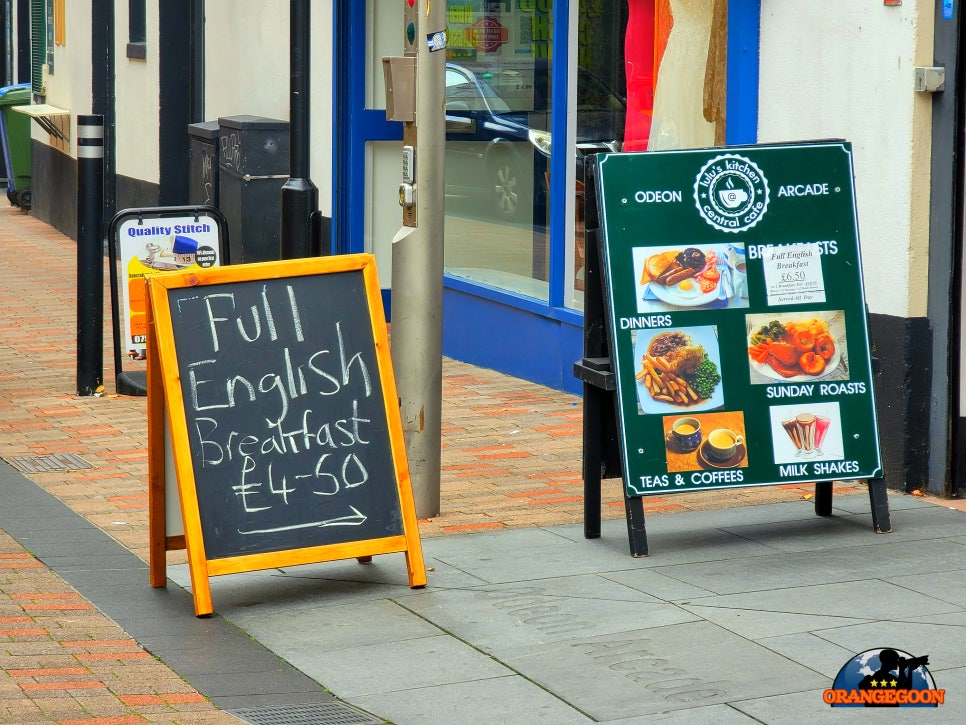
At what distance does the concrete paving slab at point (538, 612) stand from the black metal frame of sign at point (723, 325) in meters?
0.53

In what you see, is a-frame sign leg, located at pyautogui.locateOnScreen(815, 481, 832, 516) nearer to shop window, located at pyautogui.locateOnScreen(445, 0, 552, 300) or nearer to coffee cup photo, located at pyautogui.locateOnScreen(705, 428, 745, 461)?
coffee cup photo, located at pyautogui.locateOnScreen(705, 428, 745, 461)

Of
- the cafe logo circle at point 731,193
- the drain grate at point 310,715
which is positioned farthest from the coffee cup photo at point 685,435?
the drain grate at point 310,715

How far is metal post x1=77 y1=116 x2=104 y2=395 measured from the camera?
31.3 feet

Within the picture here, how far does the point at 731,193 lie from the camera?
6.07 metres

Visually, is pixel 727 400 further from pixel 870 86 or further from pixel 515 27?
pixel 515 27

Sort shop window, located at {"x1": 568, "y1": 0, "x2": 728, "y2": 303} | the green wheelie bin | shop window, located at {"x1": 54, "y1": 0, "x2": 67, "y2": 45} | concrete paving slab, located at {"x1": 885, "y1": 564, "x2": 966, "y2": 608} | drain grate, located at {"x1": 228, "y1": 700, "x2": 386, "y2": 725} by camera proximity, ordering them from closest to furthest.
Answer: drain grate, located at {"x1": 228, "y1": 700, "x2": 386, "y2": 725}
concrete paving slab, located at {"x1": 885, "y1": 564, "x2": 966, "y2": 608}
shop window, located at {"x1": 568, "y1": 0, "x2": 728, "y2": 303}
shop window, located at {"x1": 54, "y1": 0, "x2": 67, "y2": 45}
the green wheelie bin

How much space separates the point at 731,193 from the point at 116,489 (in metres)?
3.19

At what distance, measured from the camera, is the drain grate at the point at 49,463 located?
7.77 metres

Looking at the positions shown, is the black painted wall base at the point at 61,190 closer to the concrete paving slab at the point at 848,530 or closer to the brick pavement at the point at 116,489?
the brick pavement at the point at 116,489

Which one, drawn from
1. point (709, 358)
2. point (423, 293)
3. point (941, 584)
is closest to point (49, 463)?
point (423, 293)

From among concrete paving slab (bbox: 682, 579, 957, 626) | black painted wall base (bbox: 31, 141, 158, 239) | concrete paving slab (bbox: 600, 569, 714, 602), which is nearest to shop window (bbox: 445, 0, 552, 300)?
concrete paving slab (bbox: 600, 569, 714, 602)

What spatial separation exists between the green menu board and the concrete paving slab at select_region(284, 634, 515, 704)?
4.10 feet

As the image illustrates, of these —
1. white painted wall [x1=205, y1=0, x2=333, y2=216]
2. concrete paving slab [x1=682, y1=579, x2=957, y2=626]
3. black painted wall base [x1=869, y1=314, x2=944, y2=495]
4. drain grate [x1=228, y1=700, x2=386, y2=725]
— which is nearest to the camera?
drain grate [x1=228, y1=700, x2=386, y2=725]

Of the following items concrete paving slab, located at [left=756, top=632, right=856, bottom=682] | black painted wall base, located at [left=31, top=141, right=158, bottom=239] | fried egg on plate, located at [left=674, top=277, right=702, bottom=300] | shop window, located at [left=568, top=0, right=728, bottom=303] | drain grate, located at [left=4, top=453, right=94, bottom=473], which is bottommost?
concrete paving slab, located at [left=756, top=632, right=856, bottom=682]
